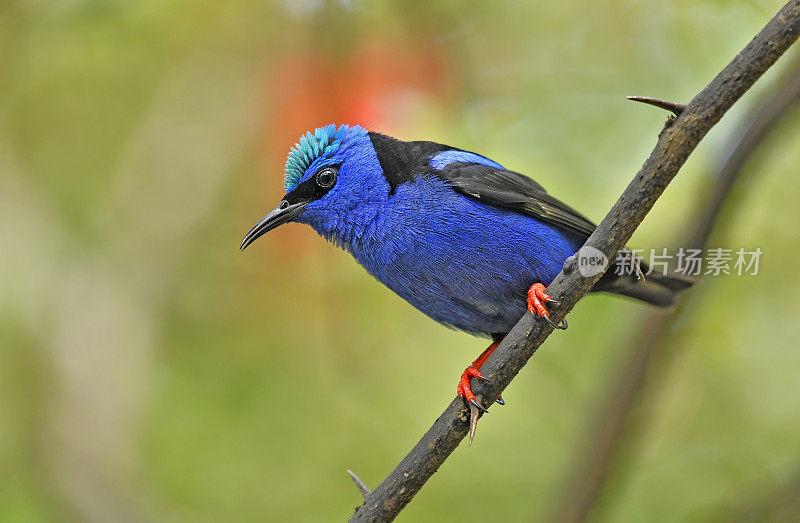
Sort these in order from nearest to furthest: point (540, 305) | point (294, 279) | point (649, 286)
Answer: point (540, 305) < point (649, 286) < point (294, 279)

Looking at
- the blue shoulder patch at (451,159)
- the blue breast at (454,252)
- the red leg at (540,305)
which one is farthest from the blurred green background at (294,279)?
the red leg at (540,305)

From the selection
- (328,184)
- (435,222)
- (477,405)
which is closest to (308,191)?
(328,184)

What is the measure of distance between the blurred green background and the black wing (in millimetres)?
1626

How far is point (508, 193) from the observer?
4035mm

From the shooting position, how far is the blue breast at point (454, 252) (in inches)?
152

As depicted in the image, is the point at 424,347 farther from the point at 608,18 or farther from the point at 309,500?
the point at 608,18

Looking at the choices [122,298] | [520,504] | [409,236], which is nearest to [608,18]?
[409,236]

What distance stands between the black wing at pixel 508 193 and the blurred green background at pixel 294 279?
5.33 ft

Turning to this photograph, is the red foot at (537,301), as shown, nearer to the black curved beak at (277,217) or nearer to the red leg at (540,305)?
the red leg at (540,305)

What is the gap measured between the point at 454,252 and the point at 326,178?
0.81 metres

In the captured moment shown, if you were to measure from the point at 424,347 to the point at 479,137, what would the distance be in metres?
1.85

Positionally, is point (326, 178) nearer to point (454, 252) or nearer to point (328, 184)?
point (328, 184)

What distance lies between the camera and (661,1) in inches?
249

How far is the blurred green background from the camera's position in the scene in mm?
5758
